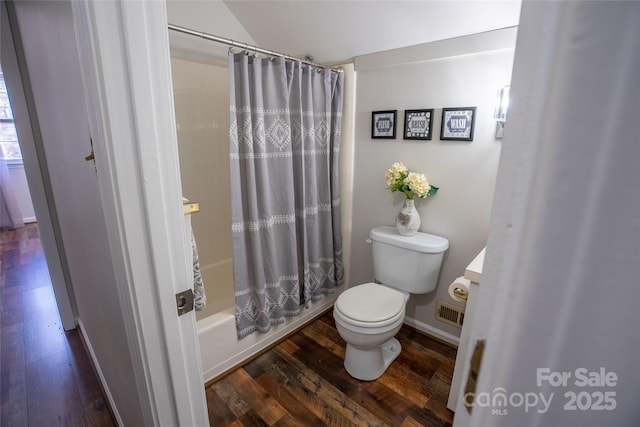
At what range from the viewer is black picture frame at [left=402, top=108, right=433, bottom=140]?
1.74m

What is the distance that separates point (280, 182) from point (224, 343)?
100 cm

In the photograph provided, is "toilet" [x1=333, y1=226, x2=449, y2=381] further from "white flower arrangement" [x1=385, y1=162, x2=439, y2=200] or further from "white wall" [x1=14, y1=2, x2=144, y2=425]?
"white wall" [x1=14, y1=2, x2=144, y2=425]

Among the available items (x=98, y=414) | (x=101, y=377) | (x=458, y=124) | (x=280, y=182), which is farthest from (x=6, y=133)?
(x=458, y=124)

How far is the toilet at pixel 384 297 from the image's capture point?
→ 5.06 ft

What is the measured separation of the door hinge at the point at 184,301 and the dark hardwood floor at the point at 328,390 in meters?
1.03

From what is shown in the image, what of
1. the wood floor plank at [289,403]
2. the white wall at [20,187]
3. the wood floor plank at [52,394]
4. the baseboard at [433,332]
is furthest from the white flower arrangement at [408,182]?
the white wall at [20,187]

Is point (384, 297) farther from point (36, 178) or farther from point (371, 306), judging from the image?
point (36, 178)

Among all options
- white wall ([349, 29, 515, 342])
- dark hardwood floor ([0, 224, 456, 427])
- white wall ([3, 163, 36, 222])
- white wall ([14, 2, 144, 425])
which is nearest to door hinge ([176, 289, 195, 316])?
white wall ([14, 2, 144, 425])

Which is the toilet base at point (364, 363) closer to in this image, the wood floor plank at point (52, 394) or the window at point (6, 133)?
the wood floor plank at point (52, 394)

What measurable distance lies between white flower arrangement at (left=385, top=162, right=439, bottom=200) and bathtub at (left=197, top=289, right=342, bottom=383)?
1207 mm

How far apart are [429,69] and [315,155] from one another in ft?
2.75

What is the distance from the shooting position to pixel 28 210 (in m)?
4.54

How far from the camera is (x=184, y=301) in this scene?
729 millimetres

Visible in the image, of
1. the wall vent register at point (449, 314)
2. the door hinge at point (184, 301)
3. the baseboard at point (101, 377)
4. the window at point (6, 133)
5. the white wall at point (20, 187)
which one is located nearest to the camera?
the door hinge at point (184, 301)
